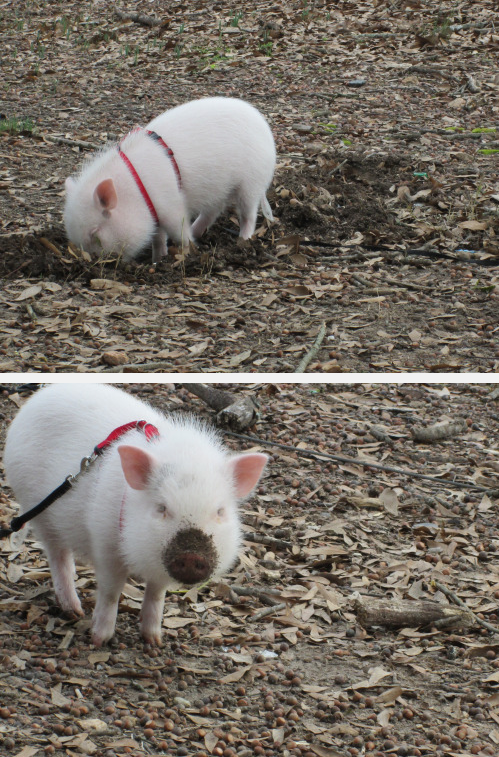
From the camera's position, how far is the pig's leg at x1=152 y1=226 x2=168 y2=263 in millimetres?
5629

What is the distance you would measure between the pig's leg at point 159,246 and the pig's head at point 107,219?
14 cm

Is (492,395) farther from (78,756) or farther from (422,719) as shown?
(78,756)

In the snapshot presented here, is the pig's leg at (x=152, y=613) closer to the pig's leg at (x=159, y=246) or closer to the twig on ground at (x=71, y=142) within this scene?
the pig's leg at (x=159, y=246)

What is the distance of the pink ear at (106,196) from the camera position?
513 centimetres

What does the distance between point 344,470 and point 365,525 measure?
20.7 inches

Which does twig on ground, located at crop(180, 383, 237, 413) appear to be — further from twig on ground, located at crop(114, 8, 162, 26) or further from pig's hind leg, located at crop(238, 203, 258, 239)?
twig on ground, located at crop(114, 8, 162, 26)

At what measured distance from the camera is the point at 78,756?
2.71 metres

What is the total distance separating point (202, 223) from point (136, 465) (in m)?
3.49

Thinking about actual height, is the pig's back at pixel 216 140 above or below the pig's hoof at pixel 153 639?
above

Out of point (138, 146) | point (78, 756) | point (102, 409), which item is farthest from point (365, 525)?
point (138, 146)

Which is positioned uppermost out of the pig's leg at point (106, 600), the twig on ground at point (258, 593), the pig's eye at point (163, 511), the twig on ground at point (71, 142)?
the pig's eye at point (163, 511)

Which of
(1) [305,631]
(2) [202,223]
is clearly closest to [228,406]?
(2) [202,223]

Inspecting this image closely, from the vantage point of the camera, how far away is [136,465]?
116 inches

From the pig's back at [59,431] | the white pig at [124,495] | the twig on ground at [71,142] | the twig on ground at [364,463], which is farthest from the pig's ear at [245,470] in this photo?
the twig on ground at [71,142]
